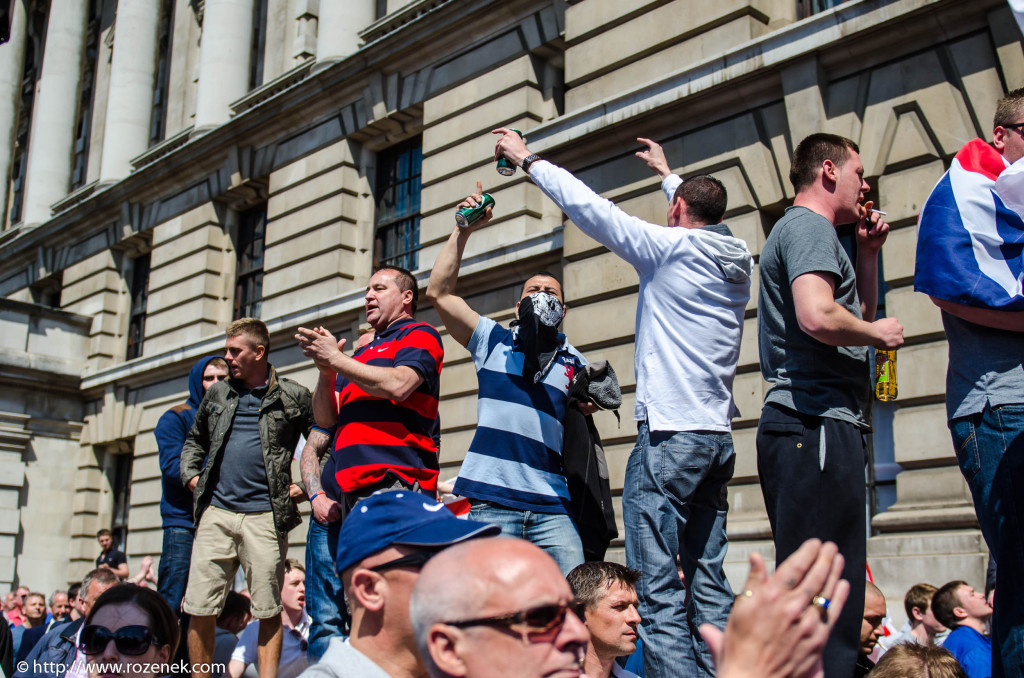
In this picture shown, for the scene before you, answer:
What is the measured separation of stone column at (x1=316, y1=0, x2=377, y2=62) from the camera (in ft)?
58.3

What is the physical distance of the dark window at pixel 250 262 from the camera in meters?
19.8

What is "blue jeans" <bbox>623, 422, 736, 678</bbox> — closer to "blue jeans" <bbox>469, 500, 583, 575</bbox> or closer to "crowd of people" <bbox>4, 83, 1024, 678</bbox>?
"crowd of people" <bbox>4, 83, 1024, 678</bbox>

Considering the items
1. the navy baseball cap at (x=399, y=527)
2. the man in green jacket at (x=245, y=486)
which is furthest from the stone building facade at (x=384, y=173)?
the navy baseball cap at (x=399, y=527)

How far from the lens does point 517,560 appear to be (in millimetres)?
2043

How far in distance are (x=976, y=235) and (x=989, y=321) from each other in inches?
11.7

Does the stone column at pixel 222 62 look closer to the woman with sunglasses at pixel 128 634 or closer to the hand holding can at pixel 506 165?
the hand holding can at pixel 506 165

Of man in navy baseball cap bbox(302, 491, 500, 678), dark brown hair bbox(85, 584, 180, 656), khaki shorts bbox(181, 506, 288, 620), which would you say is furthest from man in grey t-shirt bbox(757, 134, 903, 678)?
khaki shorts bbox(181, 506, 288, 620)

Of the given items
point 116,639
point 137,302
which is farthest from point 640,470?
point 137,302

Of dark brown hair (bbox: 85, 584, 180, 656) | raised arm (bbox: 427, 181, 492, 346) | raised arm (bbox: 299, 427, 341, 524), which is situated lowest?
dark brown hair (bbox: 85, 584, 180, 656)

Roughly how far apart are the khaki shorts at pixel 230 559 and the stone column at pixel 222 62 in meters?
15.9

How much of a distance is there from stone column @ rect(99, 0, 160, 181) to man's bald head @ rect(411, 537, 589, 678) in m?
23.9

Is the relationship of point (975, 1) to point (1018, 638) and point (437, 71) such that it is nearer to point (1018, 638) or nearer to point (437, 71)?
point (1018, 638)

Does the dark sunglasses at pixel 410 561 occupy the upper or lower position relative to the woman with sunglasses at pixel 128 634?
upper

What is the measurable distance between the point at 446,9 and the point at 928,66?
7.94m
